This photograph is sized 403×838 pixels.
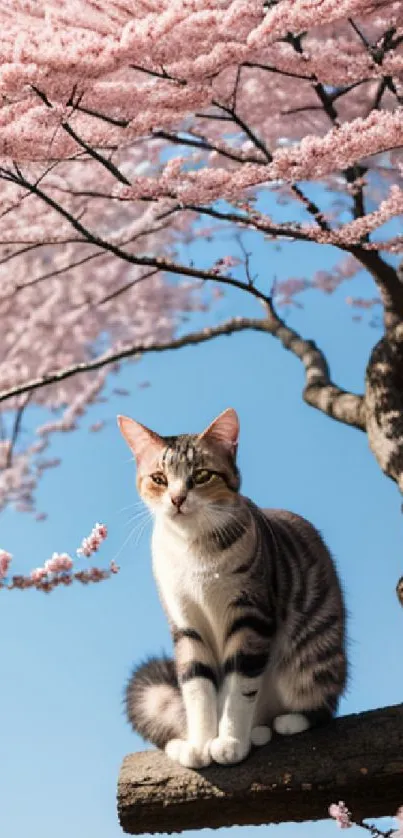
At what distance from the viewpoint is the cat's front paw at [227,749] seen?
4.25 meters

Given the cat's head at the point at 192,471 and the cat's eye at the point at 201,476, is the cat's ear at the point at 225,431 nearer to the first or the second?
the cat's head at the point at 192,471

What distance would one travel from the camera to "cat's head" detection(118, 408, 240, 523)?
13.9ft

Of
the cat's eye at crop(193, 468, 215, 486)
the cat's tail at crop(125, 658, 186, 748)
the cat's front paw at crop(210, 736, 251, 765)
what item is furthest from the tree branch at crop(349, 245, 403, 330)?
the cat's front paw at crop(210, 736, 251, 765)

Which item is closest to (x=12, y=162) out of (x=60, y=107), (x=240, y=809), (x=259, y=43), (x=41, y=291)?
(x=60, y=107)

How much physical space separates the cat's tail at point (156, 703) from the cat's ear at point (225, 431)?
1.23m

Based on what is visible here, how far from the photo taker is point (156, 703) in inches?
186

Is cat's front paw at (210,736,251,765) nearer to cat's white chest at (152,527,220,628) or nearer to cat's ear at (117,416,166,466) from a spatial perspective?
cat's white chest at (152,527,220,628)

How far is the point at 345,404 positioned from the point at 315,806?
12.9 feet

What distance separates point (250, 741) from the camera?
14.4 ft

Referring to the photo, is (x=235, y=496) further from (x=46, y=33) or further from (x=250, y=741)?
(x=46, y=33)

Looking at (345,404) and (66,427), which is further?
(66,427)

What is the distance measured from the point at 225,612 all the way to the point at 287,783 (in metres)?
0.82

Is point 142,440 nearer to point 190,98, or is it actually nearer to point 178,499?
point 178,499

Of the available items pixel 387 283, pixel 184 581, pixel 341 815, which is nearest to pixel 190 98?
pixel 387 283
